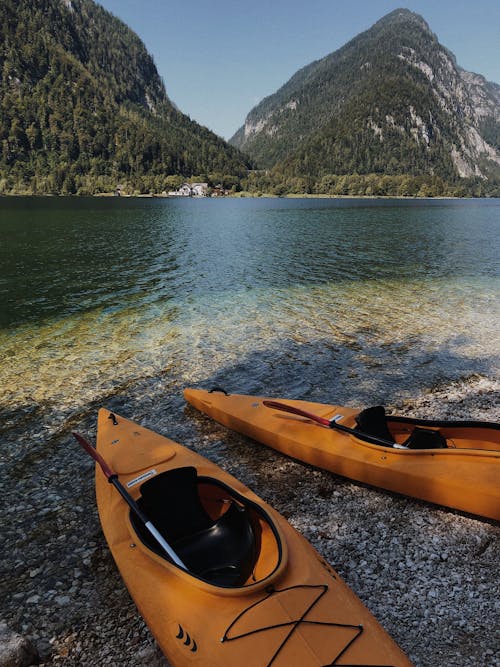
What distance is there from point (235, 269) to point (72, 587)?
75.9ft

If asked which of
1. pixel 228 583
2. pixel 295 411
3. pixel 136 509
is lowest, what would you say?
pixel 228 583

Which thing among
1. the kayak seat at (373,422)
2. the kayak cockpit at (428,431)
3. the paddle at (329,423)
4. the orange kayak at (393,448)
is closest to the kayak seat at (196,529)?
the orange kayak at (393,448)

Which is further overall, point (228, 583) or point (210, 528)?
point (210, 528)

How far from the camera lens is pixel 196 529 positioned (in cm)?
549

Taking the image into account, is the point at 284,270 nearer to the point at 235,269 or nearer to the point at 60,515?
the point at 235,269

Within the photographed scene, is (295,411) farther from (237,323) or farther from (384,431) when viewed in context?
(237,323)

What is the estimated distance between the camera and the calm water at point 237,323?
1121 cm

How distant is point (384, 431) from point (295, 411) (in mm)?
1635

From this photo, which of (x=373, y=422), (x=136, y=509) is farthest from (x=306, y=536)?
(x=136, y=509)

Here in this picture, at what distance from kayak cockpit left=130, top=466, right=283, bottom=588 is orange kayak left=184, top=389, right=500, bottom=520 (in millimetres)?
2265

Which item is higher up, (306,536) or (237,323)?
(237,323)

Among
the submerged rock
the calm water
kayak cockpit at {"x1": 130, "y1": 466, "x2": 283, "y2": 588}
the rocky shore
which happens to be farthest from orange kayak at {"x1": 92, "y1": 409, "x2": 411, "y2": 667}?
the calm water

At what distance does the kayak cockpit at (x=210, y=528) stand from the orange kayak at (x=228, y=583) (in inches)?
0.5

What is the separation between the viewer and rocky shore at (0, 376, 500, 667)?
448cm
